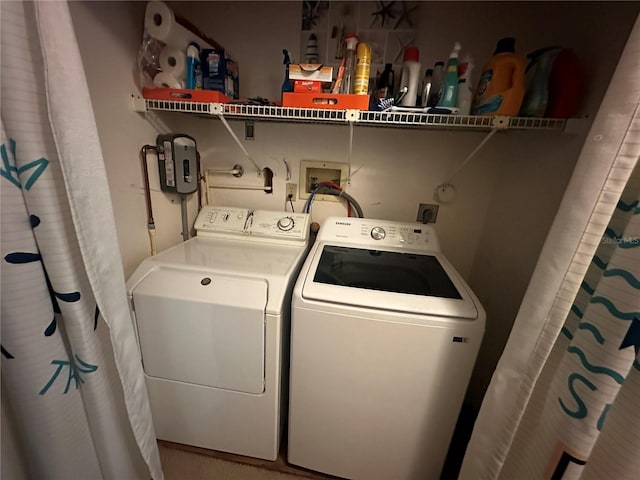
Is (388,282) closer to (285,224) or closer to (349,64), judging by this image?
(285,224)

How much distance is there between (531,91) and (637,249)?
87cm

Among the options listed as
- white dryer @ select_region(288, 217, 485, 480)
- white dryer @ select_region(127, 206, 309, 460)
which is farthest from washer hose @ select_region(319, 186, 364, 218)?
white dryer @ select_region(127, 206, 309, 460)

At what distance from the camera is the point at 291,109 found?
3.83 feet

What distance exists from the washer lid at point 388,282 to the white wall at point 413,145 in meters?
0.40

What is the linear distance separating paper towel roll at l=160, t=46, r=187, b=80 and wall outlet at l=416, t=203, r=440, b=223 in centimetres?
150

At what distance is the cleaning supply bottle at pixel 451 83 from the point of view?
1.12m

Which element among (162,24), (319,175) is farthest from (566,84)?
(162,24)

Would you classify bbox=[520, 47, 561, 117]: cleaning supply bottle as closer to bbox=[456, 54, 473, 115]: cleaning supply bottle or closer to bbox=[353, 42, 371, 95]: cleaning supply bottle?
bbox=[456, 54, 473, 115]: cleaning supply bottle

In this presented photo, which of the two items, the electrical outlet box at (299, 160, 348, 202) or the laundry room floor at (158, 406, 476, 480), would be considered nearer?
the laundry room floor at (158, 406, 476, 480)

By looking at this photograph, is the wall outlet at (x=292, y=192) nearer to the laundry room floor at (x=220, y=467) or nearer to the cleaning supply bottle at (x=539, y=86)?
the cleaning supply bottle at (x=539, y=86)

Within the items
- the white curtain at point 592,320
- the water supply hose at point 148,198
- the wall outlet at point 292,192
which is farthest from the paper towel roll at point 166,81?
the white curtain at point 592,320

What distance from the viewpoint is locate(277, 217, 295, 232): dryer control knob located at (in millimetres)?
1555

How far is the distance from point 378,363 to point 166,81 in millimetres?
1577

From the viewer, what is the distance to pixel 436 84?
1256 millimetres
